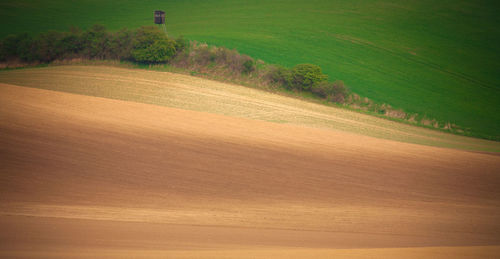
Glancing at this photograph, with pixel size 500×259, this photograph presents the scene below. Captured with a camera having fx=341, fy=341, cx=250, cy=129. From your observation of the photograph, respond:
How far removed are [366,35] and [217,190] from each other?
22123 millimetres

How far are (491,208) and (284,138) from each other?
17.6 feet

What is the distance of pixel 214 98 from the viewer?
13891 millimetres

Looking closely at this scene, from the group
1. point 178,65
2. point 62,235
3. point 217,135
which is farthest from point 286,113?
point 62,235

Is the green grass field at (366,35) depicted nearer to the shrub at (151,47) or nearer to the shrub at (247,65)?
the shrub at (247,65)

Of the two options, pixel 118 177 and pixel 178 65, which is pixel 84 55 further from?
pixel 118 177

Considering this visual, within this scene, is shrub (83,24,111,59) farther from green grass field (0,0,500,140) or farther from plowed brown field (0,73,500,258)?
green grass field (0,0,500,140)

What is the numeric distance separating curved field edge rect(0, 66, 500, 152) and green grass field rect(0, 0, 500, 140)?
409cm

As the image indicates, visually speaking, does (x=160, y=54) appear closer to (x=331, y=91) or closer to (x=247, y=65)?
(x=247, y=65)

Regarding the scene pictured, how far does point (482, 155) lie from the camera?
11.7m

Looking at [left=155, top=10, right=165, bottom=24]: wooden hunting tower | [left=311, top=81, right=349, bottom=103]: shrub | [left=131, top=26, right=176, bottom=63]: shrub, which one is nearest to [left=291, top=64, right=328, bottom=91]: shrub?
[left=311, top=81, right=349, bottom=103]: shrub

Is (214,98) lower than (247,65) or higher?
lower

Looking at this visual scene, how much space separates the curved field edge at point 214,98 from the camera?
12.7 meters

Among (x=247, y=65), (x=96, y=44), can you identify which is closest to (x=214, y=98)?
(x=247, y=65)

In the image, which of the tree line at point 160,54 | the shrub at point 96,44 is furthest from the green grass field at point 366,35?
the shrub at point 96,44
